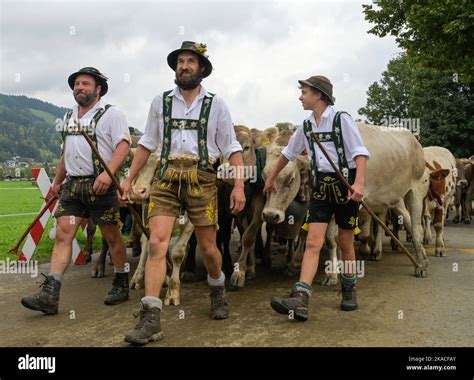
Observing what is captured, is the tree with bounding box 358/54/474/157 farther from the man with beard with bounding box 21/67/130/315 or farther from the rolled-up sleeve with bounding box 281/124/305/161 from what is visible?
the man with beard with bounding box 21/67/130/315

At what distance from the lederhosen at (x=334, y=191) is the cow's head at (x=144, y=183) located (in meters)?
1.69

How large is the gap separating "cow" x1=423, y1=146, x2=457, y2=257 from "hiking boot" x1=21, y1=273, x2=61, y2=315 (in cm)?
592

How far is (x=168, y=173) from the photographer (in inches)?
167

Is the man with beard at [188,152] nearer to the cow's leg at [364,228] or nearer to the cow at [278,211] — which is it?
the cow at [278,211]

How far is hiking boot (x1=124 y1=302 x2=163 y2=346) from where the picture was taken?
371 centimetres

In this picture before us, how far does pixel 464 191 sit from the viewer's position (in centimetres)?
1570

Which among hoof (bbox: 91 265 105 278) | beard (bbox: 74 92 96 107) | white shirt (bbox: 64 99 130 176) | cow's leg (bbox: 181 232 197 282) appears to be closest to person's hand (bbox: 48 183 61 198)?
white shirt (bbox: 64 99 130 176)

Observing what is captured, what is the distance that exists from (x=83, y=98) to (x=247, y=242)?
261 centimetres

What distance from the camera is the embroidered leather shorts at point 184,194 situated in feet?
13.9

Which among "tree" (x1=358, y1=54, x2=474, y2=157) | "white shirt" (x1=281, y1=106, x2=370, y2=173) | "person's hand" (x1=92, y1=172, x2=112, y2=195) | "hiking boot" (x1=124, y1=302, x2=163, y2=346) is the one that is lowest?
"hiking boot" (x1=124, y1=302, x2=163, y2=346)

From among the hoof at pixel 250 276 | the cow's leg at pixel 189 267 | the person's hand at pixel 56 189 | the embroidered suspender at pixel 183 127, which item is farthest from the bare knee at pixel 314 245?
the person's hand at pixel 56 189
